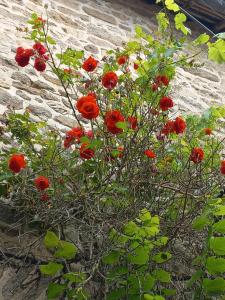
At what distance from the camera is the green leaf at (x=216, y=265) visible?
1.84 metres

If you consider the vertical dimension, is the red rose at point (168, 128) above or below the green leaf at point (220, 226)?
below

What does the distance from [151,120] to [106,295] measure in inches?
50.2

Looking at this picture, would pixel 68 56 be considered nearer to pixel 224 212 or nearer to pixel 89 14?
pixel 224 212

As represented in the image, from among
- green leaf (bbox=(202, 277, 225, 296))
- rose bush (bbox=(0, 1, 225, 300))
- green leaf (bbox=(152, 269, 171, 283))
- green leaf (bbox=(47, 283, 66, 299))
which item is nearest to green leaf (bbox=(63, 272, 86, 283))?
rose bush (bbox=(0, 1, 225, 300))

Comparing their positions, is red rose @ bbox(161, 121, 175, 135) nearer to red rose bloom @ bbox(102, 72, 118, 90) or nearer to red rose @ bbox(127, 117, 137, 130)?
red rose @ bbox(127, 117, 137, 130)

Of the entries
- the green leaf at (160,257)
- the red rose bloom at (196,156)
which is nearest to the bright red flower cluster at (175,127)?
the red rose bloom at (196,156)

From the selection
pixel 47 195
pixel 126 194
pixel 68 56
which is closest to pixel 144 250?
pixel 126 194

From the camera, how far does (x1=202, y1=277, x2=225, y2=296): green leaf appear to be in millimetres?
1877

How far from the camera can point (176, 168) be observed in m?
2.98

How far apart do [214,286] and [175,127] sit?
1.19 m

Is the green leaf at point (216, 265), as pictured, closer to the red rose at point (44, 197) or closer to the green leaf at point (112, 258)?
the green leaf at point (112, 258)

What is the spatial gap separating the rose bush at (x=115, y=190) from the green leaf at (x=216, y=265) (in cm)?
17

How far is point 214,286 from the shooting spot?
1.89 m

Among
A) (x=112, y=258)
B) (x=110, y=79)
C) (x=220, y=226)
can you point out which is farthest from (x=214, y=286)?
(x=110, y=79)
